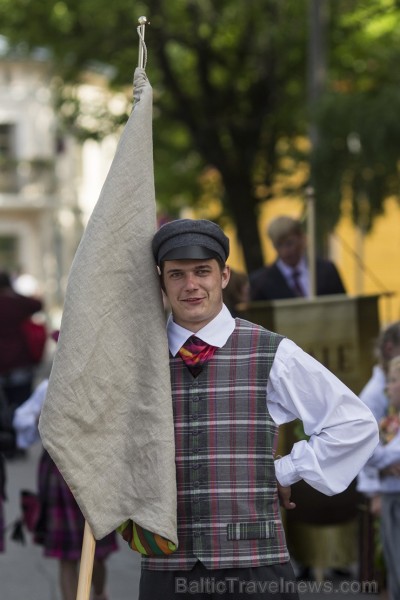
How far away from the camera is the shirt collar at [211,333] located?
3.65 metres

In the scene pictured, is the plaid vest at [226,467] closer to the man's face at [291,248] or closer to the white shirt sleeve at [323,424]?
the white shirt sleeve at [323,424]

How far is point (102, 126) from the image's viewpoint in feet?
67.5

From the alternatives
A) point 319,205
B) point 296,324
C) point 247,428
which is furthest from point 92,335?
point 319,205

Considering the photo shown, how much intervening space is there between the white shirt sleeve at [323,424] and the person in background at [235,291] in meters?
3.09

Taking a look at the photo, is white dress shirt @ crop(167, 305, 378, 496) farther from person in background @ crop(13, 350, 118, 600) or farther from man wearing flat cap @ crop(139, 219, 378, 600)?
person in background @ crop(13, 350, 118, 600)

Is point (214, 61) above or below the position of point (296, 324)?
above

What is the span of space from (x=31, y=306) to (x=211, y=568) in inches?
375

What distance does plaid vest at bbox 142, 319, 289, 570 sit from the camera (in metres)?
3.55

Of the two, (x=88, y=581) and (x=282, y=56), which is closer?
(x=88, y=581)

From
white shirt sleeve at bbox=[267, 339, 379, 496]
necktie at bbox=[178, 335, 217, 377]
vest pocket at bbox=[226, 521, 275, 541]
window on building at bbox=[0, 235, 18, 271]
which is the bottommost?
vest pocket at bbox=[226, 521, 275, 541]

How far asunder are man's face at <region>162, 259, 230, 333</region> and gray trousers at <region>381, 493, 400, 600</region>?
7.89ft

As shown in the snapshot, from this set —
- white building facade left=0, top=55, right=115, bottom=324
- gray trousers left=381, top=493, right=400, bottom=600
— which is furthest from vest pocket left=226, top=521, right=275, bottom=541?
white building facade left=0, top=55, right=115, bottom=324

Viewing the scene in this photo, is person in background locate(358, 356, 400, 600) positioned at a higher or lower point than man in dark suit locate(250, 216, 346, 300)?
lower

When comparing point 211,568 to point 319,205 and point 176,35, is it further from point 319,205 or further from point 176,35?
point 176,35
